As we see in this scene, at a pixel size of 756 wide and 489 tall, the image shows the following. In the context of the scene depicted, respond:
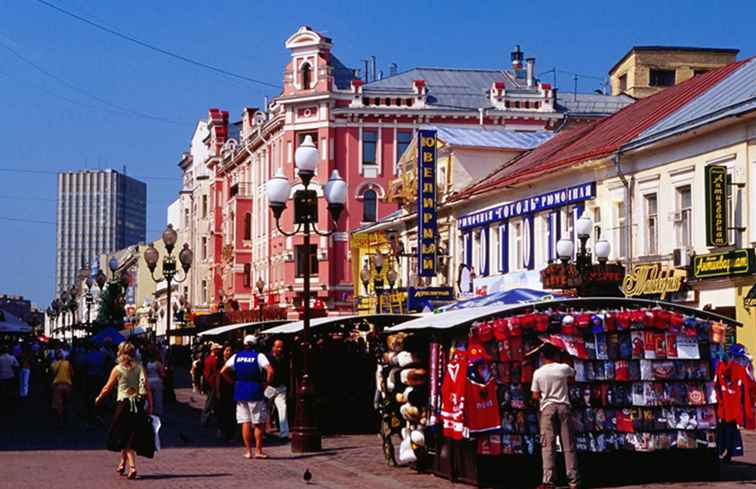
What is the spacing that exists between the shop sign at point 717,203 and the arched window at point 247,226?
53.0 metres

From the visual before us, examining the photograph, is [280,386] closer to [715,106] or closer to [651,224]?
[651,224]

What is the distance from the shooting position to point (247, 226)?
81.2 m

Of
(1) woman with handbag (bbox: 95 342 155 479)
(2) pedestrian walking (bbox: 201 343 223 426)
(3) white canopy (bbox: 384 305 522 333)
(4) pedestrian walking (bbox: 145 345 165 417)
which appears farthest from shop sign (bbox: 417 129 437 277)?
(1) woman with handbag (bbox: 95 342 155 479)

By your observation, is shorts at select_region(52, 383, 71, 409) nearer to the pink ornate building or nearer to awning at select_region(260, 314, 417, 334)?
awning at select_region(260, 314, 417, 334)

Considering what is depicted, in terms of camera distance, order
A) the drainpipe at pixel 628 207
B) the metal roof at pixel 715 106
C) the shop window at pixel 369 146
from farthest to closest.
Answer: the shop window at pixel 369 146
the drainpipe at pixel 628 207
the metal roof at pixel 715 106

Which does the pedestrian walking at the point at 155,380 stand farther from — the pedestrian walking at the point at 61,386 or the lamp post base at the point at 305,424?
the lamp post base at the point at 305,424

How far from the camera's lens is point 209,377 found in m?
28.8

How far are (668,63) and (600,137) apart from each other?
2734cm

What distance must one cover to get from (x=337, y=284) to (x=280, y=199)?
46.6 metres

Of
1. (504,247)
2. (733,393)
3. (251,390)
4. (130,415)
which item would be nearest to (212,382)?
(251,390)

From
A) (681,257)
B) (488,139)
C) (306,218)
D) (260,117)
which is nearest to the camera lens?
(306,218)

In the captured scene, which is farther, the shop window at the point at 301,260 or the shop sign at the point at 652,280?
the shop window at the point at 301,260

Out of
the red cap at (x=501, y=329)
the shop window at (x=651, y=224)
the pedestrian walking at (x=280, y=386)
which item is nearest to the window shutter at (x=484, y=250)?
the shop window at (x=651, y=224)

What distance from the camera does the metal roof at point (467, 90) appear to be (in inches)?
2771
